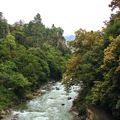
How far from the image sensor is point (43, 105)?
5691 centimetres

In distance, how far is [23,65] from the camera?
75750mm

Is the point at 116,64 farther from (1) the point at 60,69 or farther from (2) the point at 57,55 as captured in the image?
(2) the point at 57,55

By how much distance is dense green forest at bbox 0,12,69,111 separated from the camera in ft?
199

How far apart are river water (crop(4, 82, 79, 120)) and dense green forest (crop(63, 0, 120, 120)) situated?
2689 millimetres

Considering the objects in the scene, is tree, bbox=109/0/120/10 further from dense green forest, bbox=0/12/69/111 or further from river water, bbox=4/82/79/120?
→ dense green forest, bbox=0/12/69/111

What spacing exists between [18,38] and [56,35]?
37919 mm

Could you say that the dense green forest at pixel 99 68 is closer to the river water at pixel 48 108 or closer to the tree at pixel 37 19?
the river water at pixel 48 108

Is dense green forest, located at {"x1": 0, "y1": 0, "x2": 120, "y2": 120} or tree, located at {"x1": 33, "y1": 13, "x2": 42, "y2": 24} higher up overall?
tree, located at {"x1": 33, "y1": 13, "x2": 42, "y2": 24}

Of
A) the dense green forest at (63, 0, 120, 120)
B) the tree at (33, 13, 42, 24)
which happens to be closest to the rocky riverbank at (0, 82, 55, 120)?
the dense green forest at (63, 0, 120, 120)

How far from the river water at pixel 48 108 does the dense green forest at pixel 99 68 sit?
2689 mm

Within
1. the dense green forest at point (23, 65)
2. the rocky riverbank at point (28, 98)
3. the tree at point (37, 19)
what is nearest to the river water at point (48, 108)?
the rocky riverbank at point (28, 98)

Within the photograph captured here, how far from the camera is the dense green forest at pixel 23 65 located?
60625 millimetres

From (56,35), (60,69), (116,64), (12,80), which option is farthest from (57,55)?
(116,64)

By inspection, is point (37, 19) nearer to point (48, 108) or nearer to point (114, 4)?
point (48, 108)
